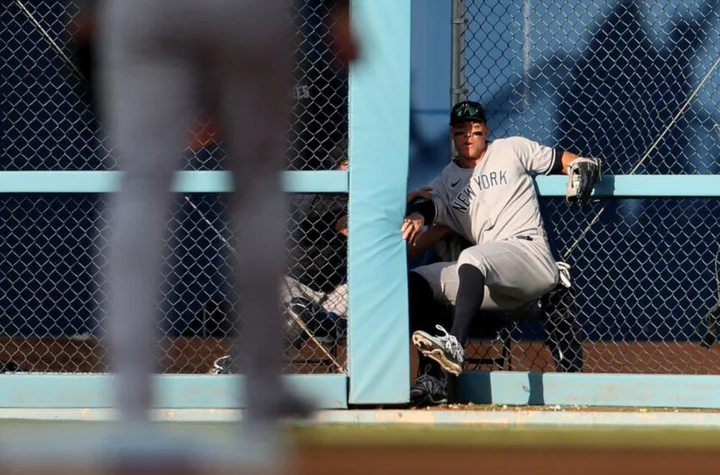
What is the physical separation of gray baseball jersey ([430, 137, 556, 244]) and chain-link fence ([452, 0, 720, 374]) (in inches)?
50.4

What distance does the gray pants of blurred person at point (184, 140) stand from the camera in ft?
6.14

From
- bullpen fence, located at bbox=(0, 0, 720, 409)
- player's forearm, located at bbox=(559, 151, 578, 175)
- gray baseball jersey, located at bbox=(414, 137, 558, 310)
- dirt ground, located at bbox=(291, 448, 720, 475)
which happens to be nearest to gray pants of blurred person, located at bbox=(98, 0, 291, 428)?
dirt ground, located at bbox=(291, 448, 720, 475)

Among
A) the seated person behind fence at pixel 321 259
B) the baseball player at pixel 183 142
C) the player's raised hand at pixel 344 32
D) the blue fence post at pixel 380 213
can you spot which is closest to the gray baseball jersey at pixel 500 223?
the blue fence post at pixel 380 213

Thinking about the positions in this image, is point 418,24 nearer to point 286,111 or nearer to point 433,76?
point 433,76

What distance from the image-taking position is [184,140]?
197 cm

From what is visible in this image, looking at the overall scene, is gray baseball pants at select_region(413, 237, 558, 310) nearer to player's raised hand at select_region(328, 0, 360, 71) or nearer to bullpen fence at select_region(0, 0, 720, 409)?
bullpen fence at select_region(0, 0, 720, 409)

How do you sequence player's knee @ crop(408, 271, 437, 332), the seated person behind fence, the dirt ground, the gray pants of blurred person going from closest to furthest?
the gray pants of blurred person < the dirt ground < player's knee @ crop(408, 271, 437, 332) < the seated person behind fence

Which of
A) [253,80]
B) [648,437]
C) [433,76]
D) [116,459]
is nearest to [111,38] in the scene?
[253,80]

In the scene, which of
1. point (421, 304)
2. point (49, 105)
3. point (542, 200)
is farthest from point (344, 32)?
point (49, 105)

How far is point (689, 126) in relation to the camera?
6863 millimetres

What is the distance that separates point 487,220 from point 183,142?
3.62 m

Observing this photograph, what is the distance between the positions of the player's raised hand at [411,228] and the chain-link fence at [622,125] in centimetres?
178

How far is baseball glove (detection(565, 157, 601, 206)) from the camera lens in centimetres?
518

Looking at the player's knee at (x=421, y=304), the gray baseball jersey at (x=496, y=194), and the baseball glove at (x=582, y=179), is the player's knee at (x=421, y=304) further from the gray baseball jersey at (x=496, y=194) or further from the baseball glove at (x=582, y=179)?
the baseball glove at (x=582, y=179)
